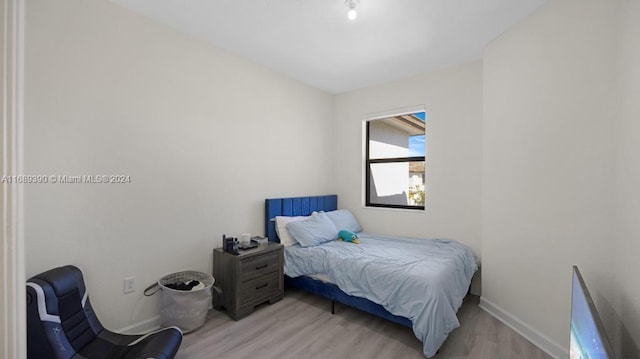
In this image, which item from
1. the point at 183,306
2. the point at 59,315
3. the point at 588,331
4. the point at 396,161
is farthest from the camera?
the point at 396,161

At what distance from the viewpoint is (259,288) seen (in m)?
2.66

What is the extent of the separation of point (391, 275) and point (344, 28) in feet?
7.33

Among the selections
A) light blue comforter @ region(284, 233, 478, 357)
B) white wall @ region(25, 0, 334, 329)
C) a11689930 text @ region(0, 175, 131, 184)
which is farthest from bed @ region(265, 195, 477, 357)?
a11689930 text @ region(0, 175, 131, 184)

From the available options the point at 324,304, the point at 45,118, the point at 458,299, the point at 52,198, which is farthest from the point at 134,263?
the point at 458,299

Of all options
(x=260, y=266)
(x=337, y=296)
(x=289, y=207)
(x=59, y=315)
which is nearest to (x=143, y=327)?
(x=59, y=315)

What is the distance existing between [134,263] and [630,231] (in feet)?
10.8

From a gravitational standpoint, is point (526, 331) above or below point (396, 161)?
below

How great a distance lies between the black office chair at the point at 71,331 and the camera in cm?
148

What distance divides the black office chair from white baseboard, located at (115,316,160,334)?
0.31 m

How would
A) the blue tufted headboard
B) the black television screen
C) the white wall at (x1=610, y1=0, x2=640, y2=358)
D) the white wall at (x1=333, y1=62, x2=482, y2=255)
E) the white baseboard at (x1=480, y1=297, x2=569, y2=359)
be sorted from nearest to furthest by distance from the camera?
the black television screen
the white wall at (x1=610, y1=0, x2=640, y2=358)
the white baseboard at (x1=480, y1=297, x2=569, y2=359)
the white wall at (x1=333, y1=62, x2=482, y2=255)
the blue tufted headboard

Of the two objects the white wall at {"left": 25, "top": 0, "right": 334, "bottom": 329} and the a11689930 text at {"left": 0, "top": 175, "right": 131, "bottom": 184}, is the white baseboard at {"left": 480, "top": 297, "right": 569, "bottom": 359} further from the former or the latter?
the a11689930 text at {"left": 0, "top": 175, "right": 131, "bottom": 184}

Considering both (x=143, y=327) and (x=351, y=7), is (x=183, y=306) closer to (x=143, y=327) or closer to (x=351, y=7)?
(x=143, y=327)

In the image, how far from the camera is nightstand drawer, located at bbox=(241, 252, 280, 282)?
8.29 feet

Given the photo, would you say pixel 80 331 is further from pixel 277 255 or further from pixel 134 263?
pixel 277 255
